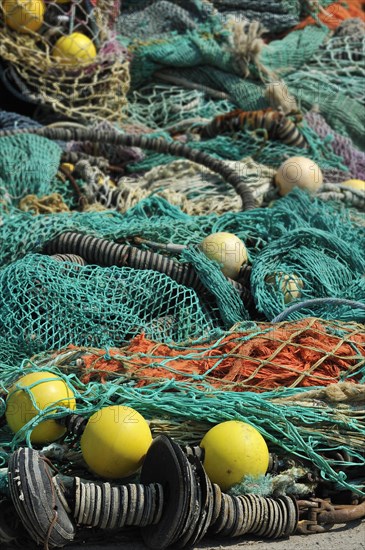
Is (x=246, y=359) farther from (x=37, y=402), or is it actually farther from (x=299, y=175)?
(x=299, y=175)

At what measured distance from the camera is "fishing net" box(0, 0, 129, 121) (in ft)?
16.7

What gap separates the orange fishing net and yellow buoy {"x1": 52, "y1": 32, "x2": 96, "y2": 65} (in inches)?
102

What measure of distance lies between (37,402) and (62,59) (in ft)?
10.0

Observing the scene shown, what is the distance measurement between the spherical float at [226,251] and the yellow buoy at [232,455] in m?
1.16

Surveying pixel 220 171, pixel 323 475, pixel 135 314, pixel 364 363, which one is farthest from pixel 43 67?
pixel 323 475

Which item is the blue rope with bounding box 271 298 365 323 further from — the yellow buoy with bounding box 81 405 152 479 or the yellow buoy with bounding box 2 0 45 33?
the yellow buoy with bounding box 2 0 45 33

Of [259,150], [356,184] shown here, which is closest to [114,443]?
[356,184]

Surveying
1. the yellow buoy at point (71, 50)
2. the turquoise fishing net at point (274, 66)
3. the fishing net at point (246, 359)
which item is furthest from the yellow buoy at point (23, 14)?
the fishing net at point (246, 359)

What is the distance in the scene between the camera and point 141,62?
19.1ft

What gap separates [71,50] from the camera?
5152 mm

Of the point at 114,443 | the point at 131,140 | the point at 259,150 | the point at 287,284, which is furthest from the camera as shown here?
the point at 259,150

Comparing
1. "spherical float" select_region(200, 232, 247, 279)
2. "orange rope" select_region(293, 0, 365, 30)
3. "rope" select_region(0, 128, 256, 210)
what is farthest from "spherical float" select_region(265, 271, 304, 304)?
"orange rope" select_region(293, 0, 365, 30)

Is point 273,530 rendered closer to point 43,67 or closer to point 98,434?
point 98,434

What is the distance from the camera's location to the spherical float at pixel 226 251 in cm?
359
